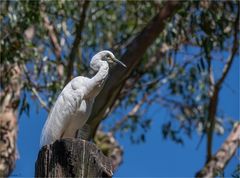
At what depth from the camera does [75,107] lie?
13.9 feet

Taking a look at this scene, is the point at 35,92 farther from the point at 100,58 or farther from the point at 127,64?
the point at 100,58

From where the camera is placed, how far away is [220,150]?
916 centimetres

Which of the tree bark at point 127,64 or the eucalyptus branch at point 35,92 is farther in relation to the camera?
the eucalyptus branch at point 35,92

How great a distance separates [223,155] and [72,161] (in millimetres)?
6008

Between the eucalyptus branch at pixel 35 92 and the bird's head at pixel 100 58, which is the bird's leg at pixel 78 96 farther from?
the eucalyptus branch at pixel 35 92

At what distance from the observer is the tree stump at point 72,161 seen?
10.4ft

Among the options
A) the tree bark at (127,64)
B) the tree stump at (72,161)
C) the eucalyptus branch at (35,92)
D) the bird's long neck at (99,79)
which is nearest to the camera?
the tree stump at (72,161)

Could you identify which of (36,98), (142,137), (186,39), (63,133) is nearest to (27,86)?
(36,98)

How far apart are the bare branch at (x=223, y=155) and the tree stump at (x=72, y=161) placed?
17.5 ft

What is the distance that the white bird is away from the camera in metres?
4.16

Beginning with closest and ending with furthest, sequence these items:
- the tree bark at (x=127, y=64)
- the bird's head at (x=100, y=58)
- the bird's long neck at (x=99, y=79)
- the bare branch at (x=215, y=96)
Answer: the bird's long neck at (x=99, y=79), the bird's head at (x=100, y=58), the tree bark at (x=127, y=64), the bare branch at (x=215, y=96)

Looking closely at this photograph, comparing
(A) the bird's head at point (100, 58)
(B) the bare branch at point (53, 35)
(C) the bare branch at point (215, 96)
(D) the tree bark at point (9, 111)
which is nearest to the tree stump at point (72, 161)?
(A) the bird's head at point (100, 58)

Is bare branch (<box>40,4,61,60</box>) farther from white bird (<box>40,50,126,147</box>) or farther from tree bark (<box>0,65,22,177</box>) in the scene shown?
white bird (<box>40,50,126,147</box>)

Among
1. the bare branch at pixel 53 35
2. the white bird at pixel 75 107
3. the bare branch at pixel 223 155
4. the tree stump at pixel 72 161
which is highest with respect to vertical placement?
the bare branch at pixel 53 35
